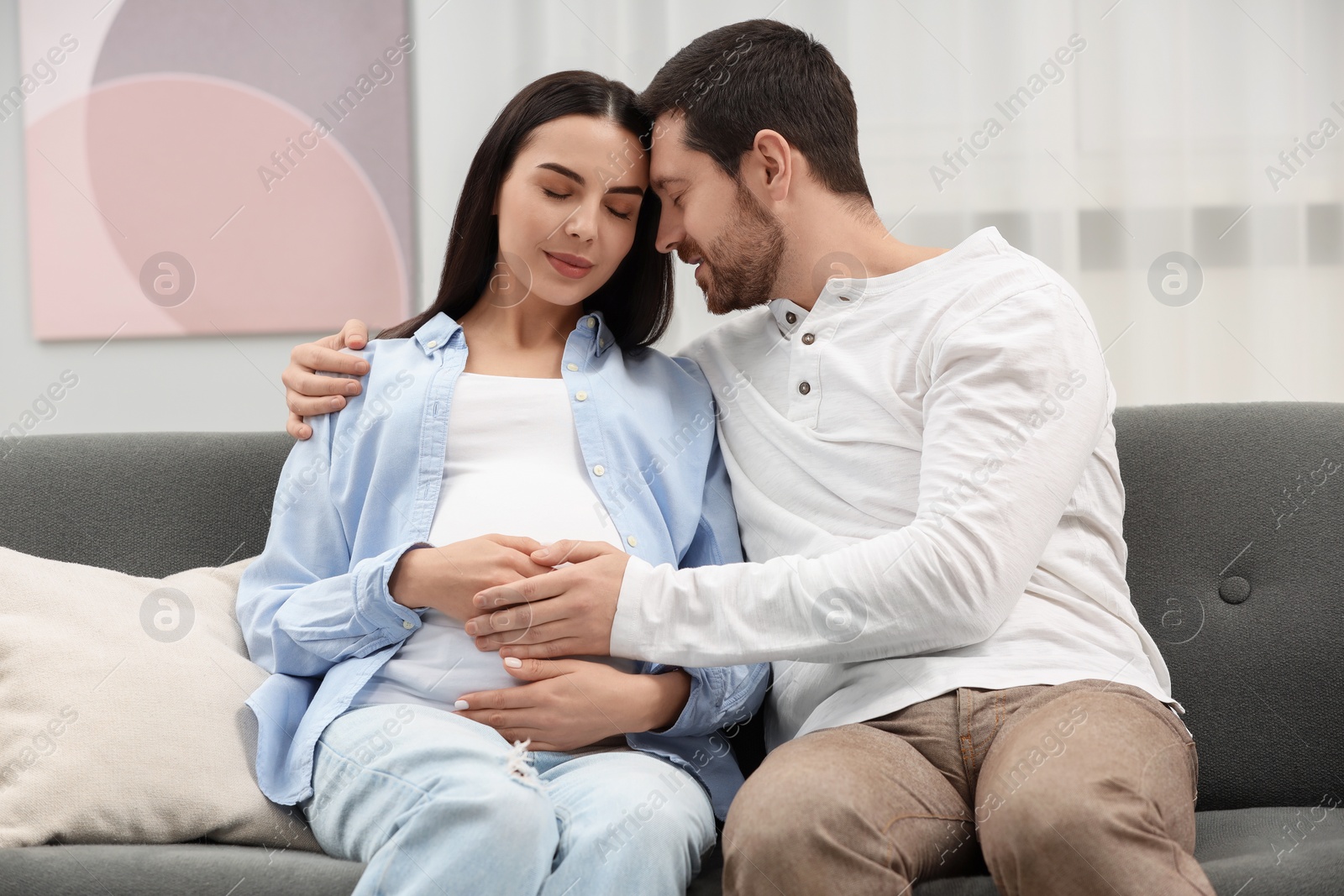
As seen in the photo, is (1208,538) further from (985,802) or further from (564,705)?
(564,705)

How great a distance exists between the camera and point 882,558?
1007mm

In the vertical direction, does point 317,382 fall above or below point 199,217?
below

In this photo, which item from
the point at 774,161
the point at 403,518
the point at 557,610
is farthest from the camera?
the point at 774,161

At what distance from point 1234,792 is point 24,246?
247 cm

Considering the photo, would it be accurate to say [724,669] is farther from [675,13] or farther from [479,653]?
[675,13]

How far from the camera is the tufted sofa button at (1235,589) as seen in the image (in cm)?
139

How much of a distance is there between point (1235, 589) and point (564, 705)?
3.12ft

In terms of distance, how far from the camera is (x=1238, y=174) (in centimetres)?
212

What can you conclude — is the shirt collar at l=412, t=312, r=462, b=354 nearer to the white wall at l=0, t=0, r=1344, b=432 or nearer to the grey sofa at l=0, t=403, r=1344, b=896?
the grey sofa at l=0, t=403, r=1344, b=896

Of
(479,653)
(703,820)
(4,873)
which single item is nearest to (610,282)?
(479,653)

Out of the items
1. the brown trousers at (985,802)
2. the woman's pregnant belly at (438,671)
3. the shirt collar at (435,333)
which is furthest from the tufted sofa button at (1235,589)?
the shirt collar at (435,333)

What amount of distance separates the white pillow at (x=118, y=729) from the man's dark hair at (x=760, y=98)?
0.90 meters

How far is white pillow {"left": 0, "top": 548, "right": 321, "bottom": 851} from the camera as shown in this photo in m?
1.06
